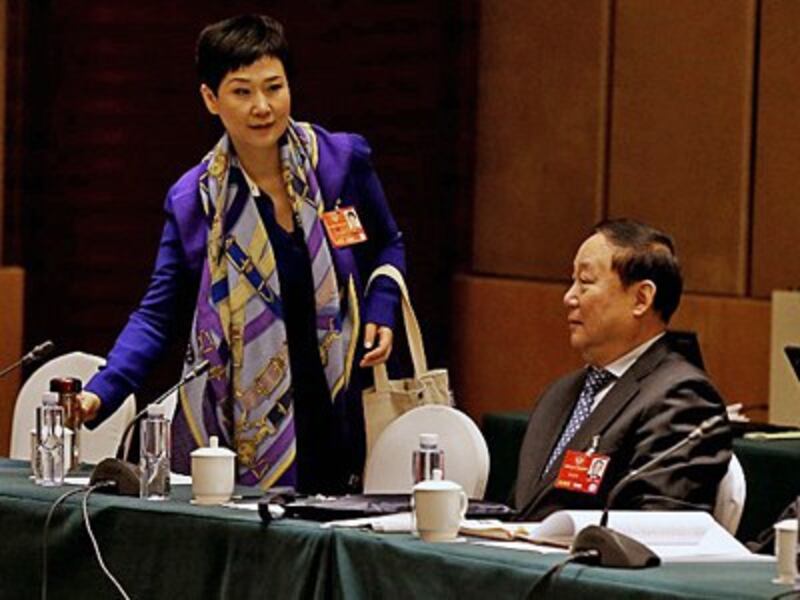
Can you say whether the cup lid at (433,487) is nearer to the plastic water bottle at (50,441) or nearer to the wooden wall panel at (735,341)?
the plastic water bottle at (50,441)

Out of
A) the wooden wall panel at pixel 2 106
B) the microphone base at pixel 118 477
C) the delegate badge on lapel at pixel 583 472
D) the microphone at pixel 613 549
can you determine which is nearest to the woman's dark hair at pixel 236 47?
the microphone base at pixel 118 477

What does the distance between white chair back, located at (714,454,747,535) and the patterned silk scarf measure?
3.38ft

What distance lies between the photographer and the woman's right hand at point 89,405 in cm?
444

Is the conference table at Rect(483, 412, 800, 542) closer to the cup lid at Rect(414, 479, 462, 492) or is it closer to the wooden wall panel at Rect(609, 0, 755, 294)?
the wooden wall panel at Rect(609, 0, 755, 294)

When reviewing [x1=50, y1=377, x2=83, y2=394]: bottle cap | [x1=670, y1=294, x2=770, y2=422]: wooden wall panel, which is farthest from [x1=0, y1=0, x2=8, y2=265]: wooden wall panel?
[x1=50, y1=377, x2=83, y2=394]: bottle cap

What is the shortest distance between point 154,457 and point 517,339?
435 cm

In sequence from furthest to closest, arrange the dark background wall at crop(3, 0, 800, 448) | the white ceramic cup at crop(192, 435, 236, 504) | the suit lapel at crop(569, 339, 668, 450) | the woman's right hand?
the dark background wall at crop(3, 0, 800, 448), the woman's right hand, the suit lapel at crop(569, 339, 668, 450), the white ceramic cup at crop(192, 435, 236, 504)

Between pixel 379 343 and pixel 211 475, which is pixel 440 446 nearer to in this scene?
pixel 379 343

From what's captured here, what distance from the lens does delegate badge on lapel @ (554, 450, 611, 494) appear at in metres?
3.79

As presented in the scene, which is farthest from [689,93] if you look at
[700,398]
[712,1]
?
[700,398]

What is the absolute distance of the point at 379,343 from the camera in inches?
180

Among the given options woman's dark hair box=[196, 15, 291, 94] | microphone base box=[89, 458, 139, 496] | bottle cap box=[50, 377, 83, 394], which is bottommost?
microphone base box=[89, 458, 139, 496]

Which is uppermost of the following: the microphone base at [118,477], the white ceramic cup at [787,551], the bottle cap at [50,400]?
the bottle cap at [50,400]

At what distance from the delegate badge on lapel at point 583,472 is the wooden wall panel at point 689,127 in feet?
11.6
